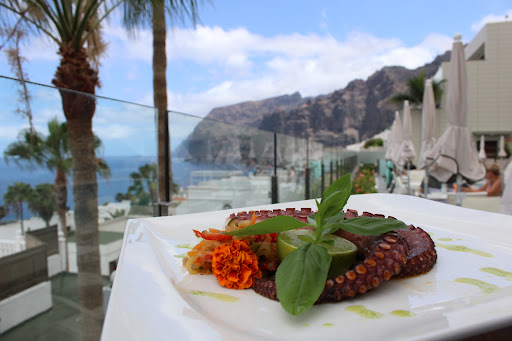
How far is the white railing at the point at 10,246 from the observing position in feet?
5.50

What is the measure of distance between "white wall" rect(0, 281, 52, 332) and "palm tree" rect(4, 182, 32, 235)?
341mm

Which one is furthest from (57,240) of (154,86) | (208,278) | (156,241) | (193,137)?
(154,86)

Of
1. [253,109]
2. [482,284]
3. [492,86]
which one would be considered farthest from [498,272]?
[253,109]

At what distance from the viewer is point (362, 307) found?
532 mm

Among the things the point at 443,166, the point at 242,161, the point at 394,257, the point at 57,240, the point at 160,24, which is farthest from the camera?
the point at 160,24

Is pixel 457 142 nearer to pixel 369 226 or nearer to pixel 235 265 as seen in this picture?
pixel 369 226

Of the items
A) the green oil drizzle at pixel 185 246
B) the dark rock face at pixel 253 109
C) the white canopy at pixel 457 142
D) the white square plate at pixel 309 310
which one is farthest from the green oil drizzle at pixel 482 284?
the dark rock face at pixel 253 109

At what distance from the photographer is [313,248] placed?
0.60 meters

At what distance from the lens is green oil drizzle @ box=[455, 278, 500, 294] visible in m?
0.56

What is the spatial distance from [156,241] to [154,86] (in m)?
4.74

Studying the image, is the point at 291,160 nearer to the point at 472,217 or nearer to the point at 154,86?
the point at 154,86

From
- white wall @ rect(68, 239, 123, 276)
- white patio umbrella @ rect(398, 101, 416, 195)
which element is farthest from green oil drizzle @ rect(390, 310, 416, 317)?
white patio umbrella @ rect(398, 101, 416, 195)

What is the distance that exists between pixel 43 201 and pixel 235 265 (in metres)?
1.80

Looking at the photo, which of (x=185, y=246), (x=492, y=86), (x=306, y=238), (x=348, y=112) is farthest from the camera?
(x=348, y=112)
